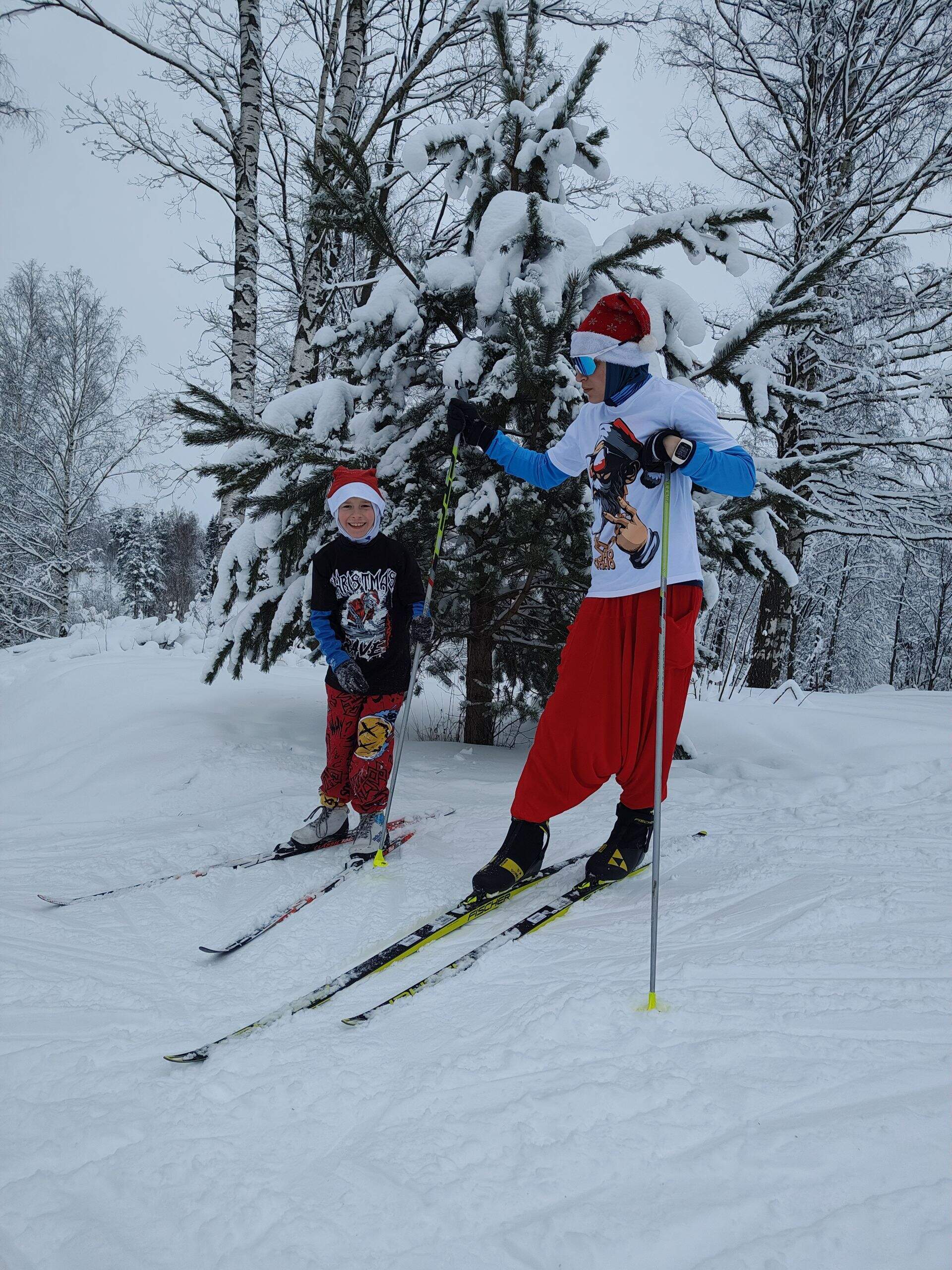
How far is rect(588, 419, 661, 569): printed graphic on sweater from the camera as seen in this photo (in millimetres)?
2637

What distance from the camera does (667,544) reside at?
2.45 meters

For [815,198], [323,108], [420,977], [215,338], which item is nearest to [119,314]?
[215,338]

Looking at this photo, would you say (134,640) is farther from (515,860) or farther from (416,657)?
(515,860)

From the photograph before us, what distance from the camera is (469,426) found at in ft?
10.6

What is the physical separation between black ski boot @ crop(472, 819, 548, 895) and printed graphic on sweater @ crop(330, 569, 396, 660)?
1.23 meters

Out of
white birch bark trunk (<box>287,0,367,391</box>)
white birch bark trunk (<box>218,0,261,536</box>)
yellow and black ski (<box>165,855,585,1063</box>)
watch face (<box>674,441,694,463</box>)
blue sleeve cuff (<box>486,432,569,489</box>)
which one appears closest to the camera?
yellow and black ski (<box>165,855,585,1063</box>)

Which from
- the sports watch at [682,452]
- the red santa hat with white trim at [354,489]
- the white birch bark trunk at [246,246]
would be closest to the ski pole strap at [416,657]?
the red santa hat with white trim at [354,489]

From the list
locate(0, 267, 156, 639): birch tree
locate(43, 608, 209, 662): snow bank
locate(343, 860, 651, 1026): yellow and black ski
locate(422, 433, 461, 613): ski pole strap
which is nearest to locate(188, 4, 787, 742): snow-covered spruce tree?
locate(422, 433, 461, 613): ski pole strap

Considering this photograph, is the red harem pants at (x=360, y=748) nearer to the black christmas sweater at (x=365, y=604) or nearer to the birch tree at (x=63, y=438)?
the black christmas sweater at (x=365, y=604)

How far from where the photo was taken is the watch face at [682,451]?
94.1 inches

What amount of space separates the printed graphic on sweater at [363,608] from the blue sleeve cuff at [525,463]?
838mm

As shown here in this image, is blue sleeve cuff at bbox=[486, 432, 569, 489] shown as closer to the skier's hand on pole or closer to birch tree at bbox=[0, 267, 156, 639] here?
the skier's hand on pole

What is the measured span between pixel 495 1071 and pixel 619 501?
194 cm

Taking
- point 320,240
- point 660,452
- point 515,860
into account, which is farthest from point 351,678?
point 320,240
